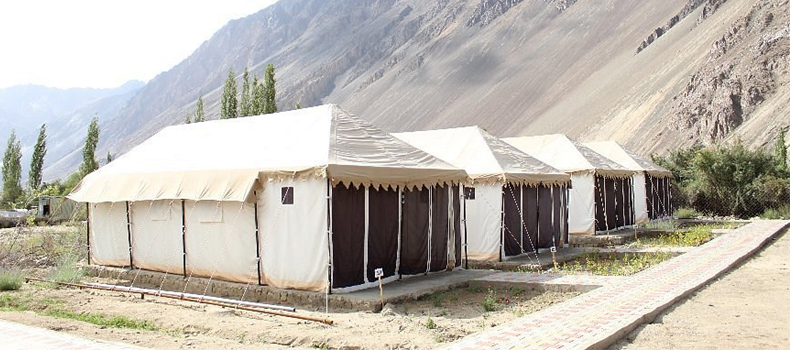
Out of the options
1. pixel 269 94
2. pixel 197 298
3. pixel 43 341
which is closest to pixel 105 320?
pixel 197 298

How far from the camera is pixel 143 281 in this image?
12.3 meters

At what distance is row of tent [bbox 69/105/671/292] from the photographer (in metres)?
9.92

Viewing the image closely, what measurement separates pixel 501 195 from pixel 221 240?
5807 mm

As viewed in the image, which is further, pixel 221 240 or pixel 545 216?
pixel 545 216

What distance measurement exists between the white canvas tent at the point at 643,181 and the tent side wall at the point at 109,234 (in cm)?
1612

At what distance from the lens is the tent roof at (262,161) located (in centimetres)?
1013

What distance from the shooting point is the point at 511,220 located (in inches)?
560

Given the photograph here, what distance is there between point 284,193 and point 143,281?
4025 millimetres

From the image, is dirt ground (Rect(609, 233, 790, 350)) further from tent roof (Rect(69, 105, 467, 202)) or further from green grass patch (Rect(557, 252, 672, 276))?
tent roof (Rect(69, 105, 467, 202))

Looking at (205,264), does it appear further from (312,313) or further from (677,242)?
(677,242)

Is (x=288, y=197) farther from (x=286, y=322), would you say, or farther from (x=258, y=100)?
(x=258, y=100)

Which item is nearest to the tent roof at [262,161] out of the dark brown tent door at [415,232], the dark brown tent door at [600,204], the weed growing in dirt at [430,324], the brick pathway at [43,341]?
the dark brown tent door at [415,232]

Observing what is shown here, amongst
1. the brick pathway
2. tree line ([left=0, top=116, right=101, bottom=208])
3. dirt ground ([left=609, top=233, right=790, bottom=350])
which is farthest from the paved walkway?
tree line ([left=0, top=116, right=101, bottom=208])

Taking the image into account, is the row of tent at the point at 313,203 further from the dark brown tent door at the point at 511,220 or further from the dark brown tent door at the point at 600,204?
the dark brown tent door at the point at 600,204
